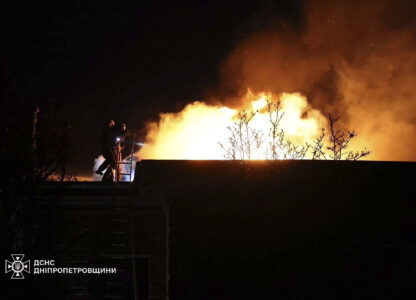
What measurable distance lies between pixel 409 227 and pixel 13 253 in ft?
25.6

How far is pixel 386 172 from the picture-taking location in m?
8.42

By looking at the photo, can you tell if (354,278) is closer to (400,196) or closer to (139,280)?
(400,196)

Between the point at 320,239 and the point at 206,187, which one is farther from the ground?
the point at 206,187

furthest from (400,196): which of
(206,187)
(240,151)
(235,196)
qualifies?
(240,151)
